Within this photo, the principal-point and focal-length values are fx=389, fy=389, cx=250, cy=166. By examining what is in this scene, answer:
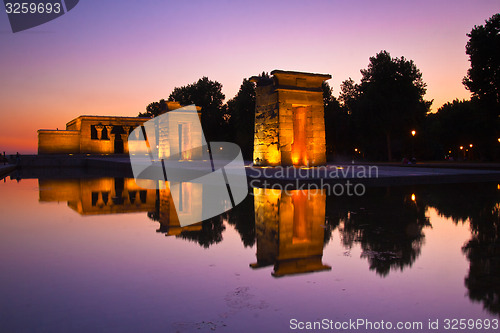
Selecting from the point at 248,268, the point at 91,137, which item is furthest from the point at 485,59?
the point at 91,137

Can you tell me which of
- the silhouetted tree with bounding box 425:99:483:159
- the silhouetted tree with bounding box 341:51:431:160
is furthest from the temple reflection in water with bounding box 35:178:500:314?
the silhouetted tree with bounding box 425:99:483:159

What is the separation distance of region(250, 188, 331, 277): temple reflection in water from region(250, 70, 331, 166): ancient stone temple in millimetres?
7549

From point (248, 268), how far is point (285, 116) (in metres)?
13.5

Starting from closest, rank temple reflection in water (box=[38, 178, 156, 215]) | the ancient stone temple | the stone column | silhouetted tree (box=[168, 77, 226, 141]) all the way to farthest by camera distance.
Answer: temple reflection in water (box=[38, 178, 156, 215])
the ancient stone temple
the stone column
silhouetted tree (box=[168, 77, 226, 141])

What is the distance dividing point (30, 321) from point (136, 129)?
152 feet

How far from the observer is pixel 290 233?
5.95 m

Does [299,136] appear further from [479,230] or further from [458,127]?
[458,127]

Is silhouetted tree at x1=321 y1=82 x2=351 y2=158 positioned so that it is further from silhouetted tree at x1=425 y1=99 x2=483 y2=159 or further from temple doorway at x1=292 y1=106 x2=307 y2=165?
temple doorway at x1=292 y1=106 x2=307 y2=165

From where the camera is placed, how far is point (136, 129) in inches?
1859

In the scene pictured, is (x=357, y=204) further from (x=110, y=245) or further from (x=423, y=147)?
(x=423, y=147)

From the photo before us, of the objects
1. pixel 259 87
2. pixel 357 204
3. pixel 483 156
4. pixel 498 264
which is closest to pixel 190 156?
pixel 259 87

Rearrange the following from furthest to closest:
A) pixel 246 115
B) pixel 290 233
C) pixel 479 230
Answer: pixel 246 115 < pixel 479 230 < pixel 290 233

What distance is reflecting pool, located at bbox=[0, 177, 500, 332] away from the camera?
3018mm

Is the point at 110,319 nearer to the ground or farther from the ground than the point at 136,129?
nearer to the ground
